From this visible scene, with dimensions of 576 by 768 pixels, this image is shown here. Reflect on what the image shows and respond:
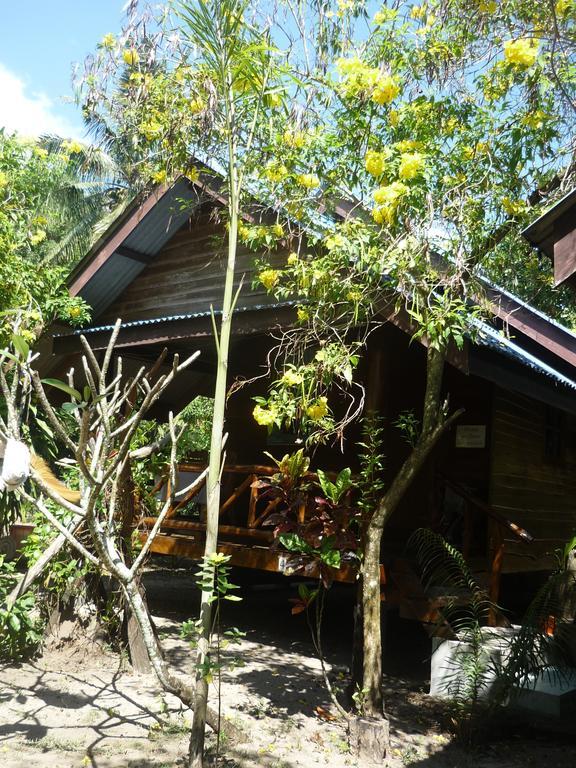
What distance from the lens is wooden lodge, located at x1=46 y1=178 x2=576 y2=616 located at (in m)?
7.46

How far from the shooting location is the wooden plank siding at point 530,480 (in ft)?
29.2

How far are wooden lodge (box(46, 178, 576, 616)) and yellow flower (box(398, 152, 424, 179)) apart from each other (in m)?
→ 1.89

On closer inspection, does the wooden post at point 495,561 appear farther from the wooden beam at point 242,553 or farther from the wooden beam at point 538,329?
the wooden beam at point 538,329

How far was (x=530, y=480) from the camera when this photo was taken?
971cm

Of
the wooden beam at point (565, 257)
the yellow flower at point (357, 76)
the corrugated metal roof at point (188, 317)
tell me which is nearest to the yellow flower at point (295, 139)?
the yellow flower at point (357, 76)

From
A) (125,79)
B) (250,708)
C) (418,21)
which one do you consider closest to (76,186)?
(125,79)

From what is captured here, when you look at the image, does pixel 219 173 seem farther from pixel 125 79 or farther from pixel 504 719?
pixel 504 719

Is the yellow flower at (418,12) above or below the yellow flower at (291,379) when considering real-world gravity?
above

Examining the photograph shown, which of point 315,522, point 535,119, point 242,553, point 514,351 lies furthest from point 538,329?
point 242,553

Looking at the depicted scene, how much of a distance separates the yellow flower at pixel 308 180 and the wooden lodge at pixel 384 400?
4.19ft

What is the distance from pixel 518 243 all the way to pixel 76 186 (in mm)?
20384

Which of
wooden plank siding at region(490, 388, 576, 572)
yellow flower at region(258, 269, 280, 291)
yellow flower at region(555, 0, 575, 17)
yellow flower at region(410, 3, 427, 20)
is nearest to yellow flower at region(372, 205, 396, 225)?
yellow flower at region(258, 269, 280, 291)

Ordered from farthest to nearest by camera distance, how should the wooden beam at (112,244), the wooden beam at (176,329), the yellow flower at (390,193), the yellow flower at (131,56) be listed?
the wooden beam at (112,244)
the wooden beam at (176,329)
the yellow flower at (131,56)
the yellow flower at (390,193)

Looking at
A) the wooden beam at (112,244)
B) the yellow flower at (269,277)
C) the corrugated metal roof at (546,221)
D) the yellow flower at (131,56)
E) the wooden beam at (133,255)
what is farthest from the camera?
the wooden beam at (133,255)
